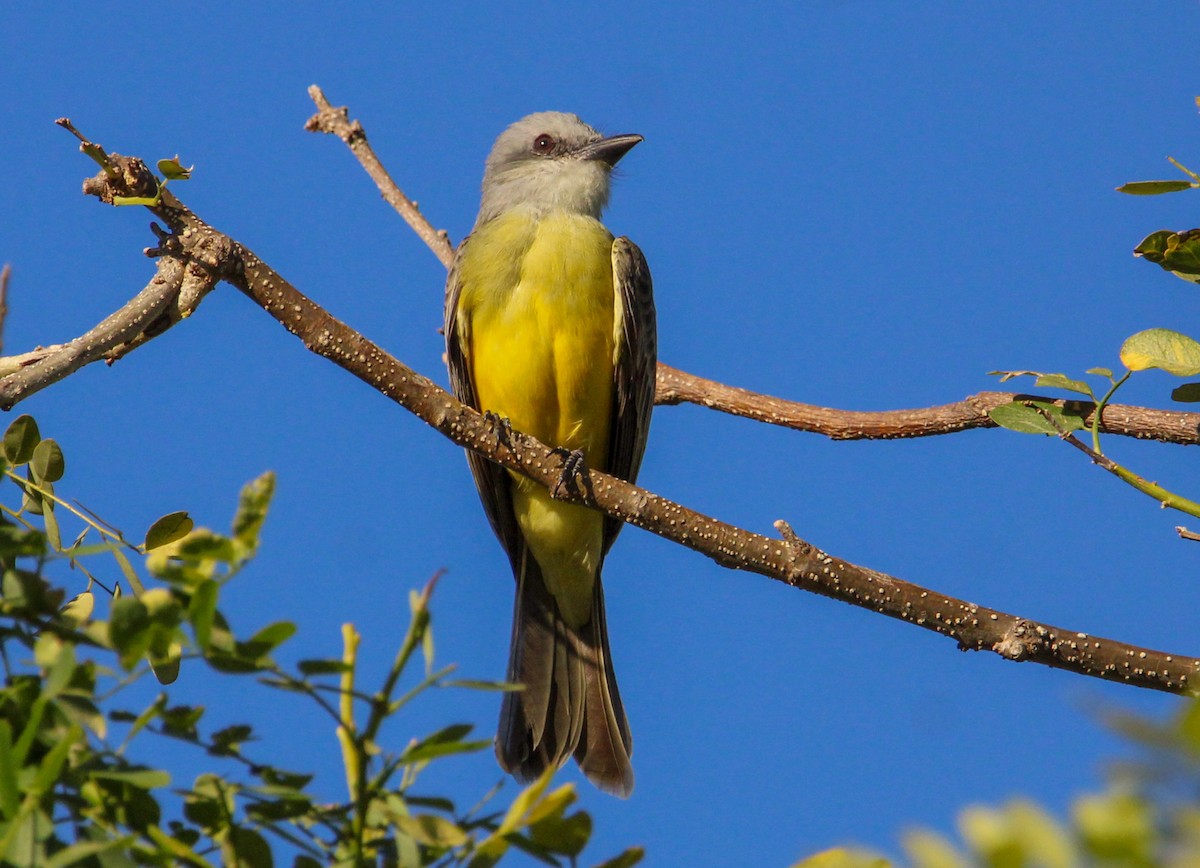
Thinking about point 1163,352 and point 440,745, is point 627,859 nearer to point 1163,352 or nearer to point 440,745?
A: point 440,745

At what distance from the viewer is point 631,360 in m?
6.21

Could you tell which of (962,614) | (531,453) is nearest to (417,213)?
(531,453)

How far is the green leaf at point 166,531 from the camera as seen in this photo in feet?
9.53

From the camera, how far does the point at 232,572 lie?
1.66 m

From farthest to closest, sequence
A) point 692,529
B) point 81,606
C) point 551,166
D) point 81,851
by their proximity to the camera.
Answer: point 551,166, point 692,529, point 81,606, point 81,851

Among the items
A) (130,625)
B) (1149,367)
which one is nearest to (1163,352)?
(1149,367)

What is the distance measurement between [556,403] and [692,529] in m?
2.33

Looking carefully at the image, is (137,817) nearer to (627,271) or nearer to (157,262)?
(157,262)

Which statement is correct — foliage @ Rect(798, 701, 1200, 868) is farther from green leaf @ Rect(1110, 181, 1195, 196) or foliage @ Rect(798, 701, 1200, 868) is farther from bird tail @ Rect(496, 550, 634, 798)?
bird tail @ Rect(496, 550, 634, 798)

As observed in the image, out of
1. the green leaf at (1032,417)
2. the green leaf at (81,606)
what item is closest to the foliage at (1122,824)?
the green leaf at (81,606)

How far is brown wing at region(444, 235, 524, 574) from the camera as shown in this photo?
6.44 meters

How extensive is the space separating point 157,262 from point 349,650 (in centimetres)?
Result: 260

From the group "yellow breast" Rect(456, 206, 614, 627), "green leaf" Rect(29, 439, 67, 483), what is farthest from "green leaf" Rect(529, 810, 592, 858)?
"yellow breast" Rect(456, 206, 614, 627)

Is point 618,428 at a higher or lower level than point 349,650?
higher
